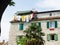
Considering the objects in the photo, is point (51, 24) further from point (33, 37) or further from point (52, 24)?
point (33, 37)

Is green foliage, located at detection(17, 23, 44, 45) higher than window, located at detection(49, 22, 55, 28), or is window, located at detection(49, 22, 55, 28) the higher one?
window, located at detection(49, 22, 55, 28)

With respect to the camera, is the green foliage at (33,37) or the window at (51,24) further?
the window at (51,24)

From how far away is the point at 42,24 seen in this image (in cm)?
5406

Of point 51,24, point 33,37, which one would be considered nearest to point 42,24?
point 51,24

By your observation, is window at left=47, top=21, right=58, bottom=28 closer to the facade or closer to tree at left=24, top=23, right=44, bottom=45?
the facade

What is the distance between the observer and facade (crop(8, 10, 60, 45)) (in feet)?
171

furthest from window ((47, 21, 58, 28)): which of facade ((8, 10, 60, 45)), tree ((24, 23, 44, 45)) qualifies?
tree ((24, 23, 44, 45))

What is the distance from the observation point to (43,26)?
2111 inches

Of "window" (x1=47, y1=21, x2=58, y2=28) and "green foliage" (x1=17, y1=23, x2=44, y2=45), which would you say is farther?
"window" (x1=47, y1=21, x2=58, y2=28)

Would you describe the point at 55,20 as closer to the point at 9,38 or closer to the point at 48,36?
the point at 48,36

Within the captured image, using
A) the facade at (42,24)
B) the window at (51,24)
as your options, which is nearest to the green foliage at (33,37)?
the facade at (42,24)

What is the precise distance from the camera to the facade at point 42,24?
5216 cm

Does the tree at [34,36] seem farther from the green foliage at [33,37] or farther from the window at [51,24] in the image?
the window at [51,24]

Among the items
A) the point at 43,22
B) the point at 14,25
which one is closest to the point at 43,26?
the point at 43,22
